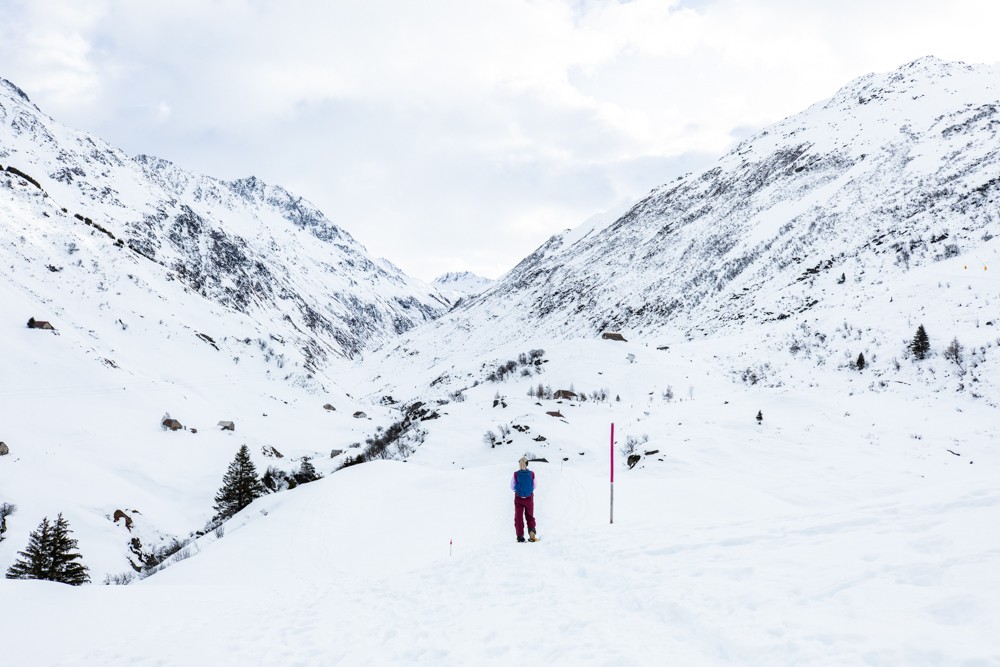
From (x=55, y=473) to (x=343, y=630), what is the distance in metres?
15.9

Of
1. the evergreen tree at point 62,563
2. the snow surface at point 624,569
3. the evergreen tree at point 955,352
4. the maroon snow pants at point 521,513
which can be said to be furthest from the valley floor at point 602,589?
the evergreen tree at point 955,352

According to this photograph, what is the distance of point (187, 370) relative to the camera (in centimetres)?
3198

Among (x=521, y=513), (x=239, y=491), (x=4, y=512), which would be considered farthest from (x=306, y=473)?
(x=521, y=513)

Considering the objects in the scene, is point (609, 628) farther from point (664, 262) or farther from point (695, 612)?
point (664, 262)

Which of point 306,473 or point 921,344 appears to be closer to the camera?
point 921,344

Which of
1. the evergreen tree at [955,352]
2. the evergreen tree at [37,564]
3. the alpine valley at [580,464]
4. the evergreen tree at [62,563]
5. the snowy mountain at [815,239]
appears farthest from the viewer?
the snowy mountain at [815,239]

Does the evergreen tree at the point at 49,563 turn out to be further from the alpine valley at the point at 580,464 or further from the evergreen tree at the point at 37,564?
the alpine valley at the point at 580,464

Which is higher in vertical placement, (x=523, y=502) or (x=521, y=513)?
(x=523, y=502)

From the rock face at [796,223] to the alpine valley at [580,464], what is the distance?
0.44 m

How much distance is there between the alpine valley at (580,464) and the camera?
5.22m

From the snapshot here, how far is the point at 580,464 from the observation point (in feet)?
49.4

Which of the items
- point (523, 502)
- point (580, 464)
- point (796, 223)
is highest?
point (796, 223)

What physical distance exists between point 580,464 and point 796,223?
4238 cm

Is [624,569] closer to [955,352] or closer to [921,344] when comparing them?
[955,352]
